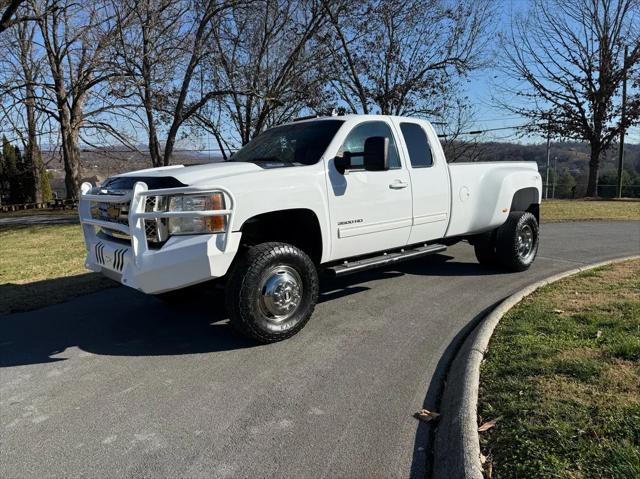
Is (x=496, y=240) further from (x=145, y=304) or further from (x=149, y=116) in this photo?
(x=149, y=116)

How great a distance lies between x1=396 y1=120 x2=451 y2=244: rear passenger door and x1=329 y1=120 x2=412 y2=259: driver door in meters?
0.15

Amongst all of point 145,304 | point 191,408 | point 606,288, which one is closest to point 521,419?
point 191,408

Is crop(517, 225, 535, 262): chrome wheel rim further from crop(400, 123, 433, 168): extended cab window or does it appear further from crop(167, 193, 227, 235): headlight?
crop(167, 193, 227, 235): headlight

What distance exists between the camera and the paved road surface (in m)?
2.85

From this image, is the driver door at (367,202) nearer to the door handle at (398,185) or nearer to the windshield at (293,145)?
the door handle at (398,185)

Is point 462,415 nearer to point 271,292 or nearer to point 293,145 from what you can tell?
point 271,292

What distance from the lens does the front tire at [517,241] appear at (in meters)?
7.12

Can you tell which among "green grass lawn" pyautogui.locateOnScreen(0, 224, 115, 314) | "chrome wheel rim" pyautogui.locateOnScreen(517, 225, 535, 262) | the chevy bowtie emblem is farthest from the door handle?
"green grass lawn" pyautogui.locateOnScreen(0, 224, 115, 314)

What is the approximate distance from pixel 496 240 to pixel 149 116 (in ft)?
49.6

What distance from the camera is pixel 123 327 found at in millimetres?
5176

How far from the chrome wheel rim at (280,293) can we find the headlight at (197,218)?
0.63 m

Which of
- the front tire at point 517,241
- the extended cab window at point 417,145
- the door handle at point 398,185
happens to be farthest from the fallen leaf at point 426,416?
the front tire at point 517,241

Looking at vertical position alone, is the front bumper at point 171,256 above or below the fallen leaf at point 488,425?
above

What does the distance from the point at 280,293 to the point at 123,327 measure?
1.80 meters
